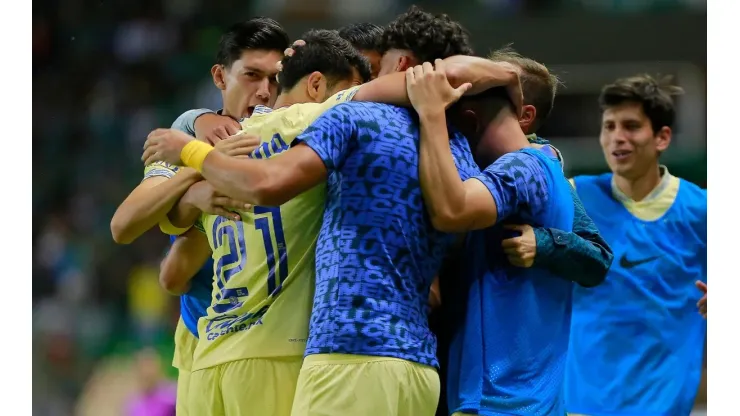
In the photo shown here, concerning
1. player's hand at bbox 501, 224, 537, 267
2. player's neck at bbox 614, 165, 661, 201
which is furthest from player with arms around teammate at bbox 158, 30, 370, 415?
player's neck at bbox 614, 165, 661, 201

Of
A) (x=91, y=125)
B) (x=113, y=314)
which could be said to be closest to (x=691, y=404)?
(x=113, y=314)

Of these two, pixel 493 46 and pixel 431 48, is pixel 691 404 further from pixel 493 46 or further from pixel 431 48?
pixel 493 46

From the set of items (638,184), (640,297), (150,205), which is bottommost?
(640,297)

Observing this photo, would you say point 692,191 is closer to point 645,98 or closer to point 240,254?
point 645,98

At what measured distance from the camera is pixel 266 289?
8.30 ft

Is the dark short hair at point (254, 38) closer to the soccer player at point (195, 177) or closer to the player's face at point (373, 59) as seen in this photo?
the soccer player at point (195, 177)

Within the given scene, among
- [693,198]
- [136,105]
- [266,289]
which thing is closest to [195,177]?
[266,289]

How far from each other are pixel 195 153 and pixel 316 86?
472mm

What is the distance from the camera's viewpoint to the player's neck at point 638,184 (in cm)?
441

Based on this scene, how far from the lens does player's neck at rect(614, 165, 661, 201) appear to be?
441 centimetres

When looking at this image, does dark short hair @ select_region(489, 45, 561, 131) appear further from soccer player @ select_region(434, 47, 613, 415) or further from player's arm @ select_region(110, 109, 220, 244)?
player's arm @ select_region(110, 109, 220, 244)

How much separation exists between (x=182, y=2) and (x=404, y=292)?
5559mm

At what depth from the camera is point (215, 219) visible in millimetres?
2713
